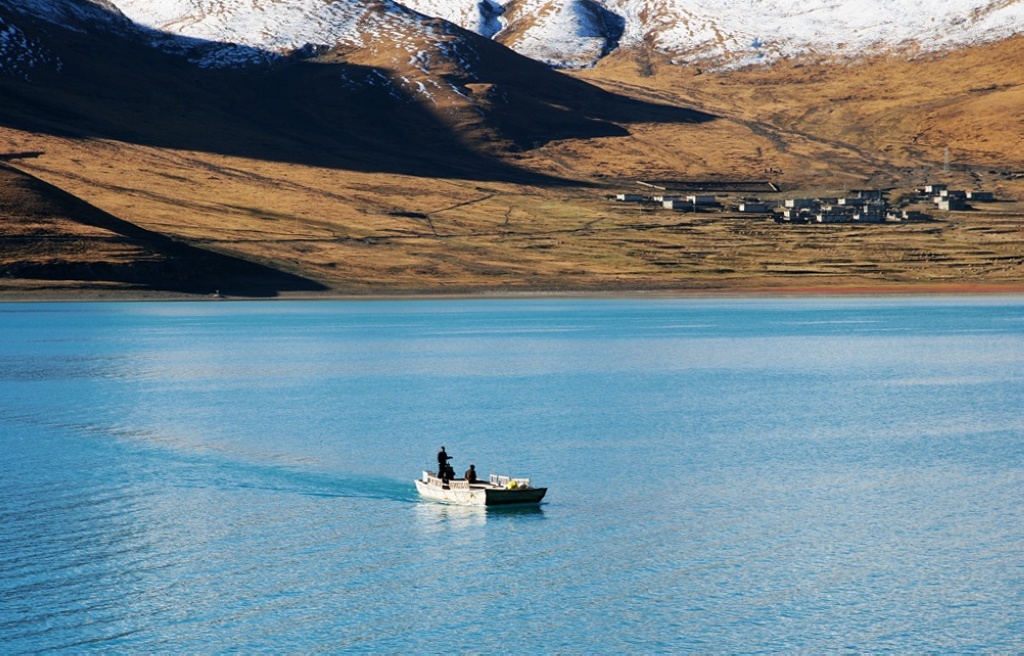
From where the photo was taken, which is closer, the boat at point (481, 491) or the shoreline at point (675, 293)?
the boat at point (481, 491)

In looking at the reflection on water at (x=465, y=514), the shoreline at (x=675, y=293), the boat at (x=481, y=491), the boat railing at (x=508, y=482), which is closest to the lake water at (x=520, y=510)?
the reflection on water at (x=465, y=514)

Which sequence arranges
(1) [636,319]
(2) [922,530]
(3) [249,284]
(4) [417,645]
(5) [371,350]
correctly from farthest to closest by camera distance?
(3) [249,284], (1) [636,319], (5) [371,350], (2) [922,530], (4) [417,645]

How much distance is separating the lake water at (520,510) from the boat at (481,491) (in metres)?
0.41

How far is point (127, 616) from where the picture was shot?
31156mm

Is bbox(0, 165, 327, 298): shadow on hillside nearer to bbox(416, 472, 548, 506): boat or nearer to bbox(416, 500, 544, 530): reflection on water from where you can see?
bbox(416, 472, 548, 506): boat

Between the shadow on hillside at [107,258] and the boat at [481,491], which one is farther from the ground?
the shadow on hillside at [107,258]

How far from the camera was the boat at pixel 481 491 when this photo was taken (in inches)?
1681

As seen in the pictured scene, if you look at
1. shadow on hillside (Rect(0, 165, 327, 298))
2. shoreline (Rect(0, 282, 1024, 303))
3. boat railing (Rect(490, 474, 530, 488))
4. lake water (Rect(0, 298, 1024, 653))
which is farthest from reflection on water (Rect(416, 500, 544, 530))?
shadow on hillside (Rect(0, 165, 327, 298))

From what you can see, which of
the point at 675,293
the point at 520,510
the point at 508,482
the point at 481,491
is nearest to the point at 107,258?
the point at 675,293

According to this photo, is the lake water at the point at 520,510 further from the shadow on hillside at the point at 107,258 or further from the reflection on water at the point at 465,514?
the shadow on hillside at the point at 107,258

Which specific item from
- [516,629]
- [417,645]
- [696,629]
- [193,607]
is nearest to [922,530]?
[696,629]

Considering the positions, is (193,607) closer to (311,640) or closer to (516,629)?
(311,640)

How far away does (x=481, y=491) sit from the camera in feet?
142

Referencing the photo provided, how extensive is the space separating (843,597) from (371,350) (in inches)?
2921
